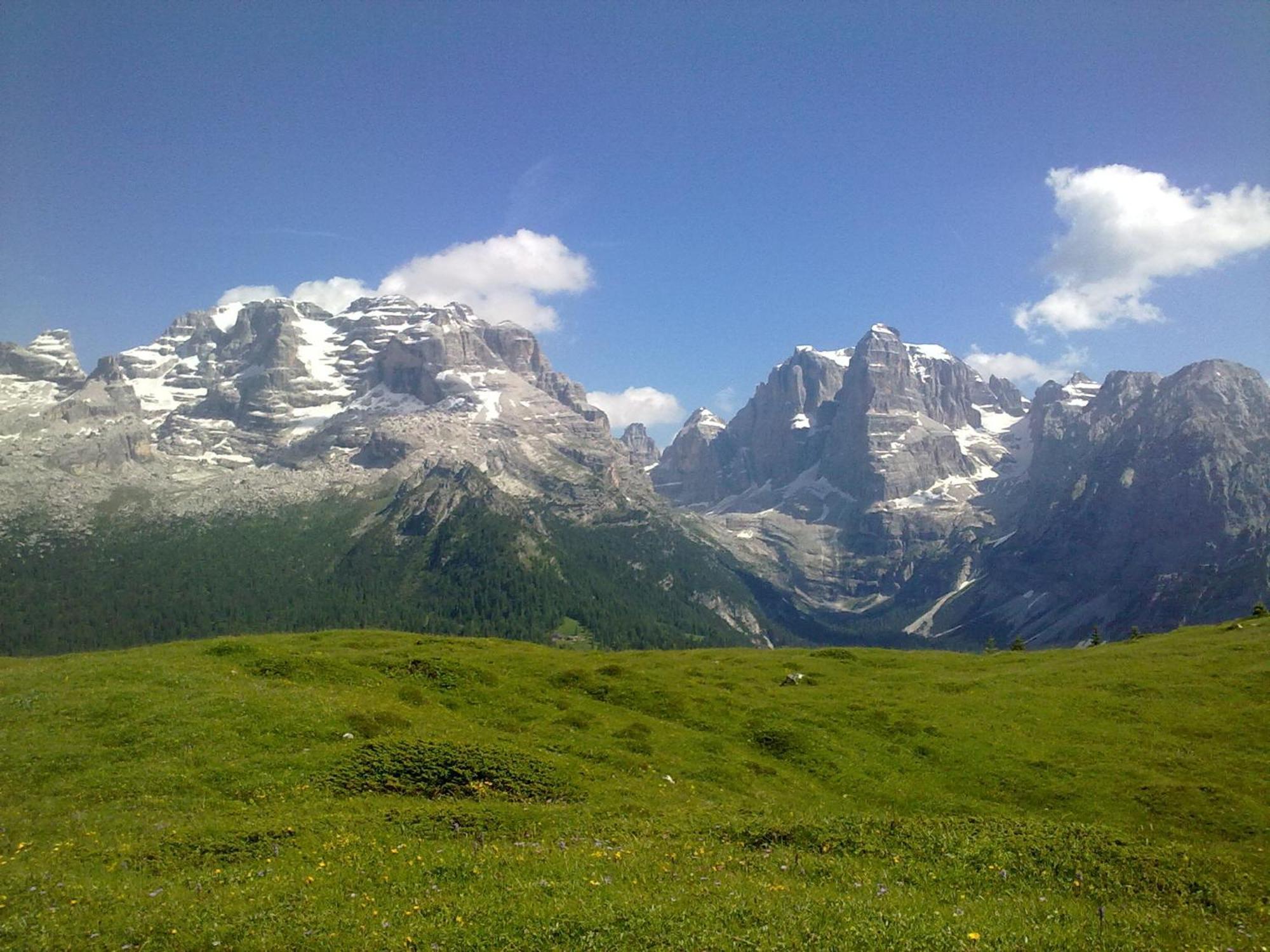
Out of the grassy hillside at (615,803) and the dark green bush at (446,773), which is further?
the dark green bush at (446,773)

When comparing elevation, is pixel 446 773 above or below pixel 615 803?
above

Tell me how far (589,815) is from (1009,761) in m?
28.5

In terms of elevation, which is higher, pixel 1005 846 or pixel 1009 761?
pixel 1005 846

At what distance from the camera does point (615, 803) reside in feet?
113

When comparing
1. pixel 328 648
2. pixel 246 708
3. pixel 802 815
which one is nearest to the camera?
pixel 802 815

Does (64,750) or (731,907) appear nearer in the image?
(731,907)

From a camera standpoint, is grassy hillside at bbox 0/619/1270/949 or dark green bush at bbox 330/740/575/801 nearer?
grassy hillside at bbox 0/619/1270/949

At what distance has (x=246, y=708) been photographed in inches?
1619

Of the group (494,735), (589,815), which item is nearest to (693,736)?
(494,735)

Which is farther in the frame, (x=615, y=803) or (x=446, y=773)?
(x=446, y=773)

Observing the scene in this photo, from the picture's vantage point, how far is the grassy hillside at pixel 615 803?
19.0m

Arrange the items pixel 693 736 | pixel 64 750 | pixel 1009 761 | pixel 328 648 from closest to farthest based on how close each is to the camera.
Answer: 1. pixel 64 750
2. pixel 1009 761
3. pixel 693 736
4. pixel 328 648

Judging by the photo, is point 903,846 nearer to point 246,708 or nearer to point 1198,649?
point 246,708

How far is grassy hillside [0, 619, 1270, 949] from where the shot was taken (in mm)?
19016
